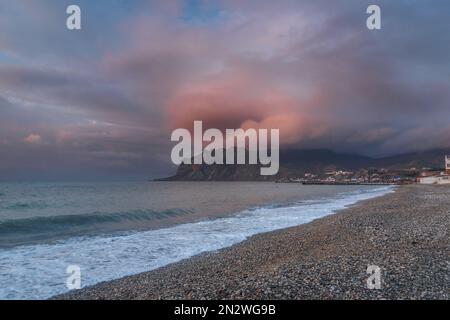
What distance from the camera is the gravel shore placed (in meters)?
8.17

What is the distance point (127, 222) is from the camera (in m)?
32.7

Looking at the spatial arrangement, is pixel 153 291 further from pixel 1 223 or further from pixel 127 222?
pixel 1 223

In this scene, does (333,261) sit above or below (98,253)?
above

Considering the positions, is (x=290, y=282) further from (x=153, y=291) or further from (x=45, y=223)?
(x=45, y=223)

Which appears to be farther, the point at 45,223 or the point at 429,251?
the point at 45,223

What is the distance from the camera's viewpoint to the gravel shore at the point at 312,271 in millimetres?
8172

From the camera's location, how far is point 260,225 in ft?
88.0

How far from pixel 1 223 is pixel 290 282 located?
2979 cm

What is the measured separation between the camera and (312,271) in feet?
32.5
